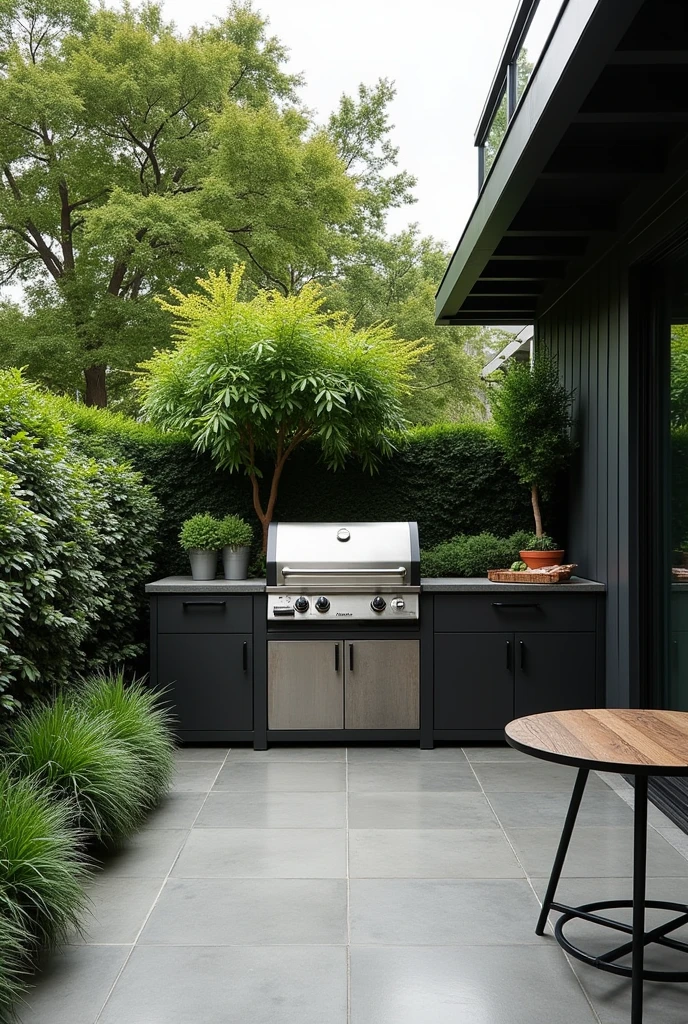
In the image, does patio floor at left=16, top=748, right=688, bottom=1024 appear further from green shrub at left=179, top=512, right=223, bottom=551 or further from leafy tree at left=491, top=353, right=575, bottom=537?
leafy tree at left=491, top=353, right=575, bottom=537

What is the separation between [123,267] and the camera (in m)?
13.7

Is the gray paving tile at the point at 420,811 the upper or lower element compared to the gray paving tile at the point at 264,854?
lower

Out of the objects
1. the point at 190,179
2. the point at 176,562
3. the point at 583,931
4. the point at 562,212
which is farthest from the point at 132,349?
the point at 583,931

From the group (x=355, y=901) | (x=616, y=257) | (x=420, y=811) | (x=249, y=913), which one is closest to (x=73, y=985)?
(x=249, y=913)

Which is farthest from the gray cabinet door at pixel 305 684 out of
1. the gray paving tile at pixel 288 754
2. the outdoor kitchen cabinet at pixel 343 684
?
the gray paving tile at pixel 288 754

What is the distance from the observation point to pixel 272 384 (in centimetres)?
545

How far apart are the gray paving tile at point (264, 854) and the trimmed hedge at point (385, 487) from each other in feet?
8.35

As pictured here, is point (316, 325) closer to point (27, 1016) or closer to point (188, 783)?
point (188, 783)

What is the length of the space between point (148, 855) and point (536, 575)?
8.75 ft

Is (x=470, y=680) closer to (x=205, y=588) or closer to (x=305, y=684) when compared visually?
(x=305, y=684)

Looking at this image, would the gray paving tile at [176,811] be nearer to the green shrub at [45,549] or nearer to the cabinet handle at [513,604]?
the green shrub at [45,549]

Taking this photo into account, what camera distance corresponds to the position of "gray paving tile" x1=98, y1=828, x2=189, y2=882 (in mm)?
3404

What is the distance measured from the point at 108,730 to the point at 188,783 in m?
0.85

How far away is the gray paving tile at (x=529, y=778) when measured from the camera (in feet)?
14.6
